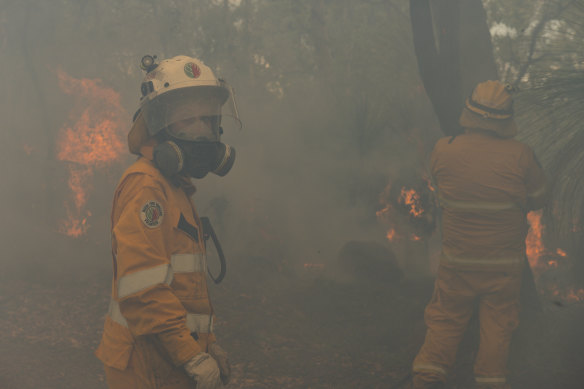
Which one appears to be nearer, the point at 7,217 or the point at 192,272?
the point at 192,272

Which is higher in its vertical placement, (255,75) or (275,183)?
(255,75)

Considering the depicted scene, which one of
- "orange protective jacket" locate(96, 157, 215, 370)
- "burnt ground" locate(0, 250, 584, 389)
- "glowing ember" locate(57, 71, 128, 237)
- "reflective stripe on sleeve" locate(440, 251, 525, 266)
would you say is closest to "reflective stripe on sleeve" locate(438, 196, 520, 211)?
"reflective stripe on sleeve" locate(440, 251, 525, 266)

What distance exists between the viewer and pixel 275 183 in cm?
1204

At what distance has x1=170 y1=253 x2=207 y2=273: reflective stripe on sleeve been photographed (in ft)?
7.14

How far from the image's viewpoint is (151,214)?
2.06 m

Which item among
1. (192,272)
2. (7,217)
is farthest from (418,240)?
(7,217)

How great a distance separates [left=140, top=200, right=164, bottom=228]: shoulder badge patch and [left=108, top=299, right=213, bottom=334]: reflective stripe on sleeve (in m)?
0.41

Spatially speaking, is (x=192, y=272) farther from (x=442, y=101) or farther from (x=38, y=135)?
(x=38, y=135)

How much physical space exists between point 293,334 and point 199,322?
3877 mm

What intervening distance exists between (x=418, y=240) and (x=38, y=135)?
10.3 metres

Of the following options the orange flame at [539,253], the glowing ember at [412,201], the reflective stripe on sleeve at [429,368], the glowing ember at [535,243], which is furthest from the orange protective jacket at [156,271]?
the glowing ember at [535,243]

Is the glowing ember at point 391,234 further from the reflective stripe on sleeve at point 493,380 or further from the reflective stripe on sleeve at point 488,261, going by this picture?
the reflective stripe on sleeve at point 493,380

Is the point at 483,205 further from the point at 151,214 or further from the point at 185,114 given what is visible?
the point at 151,214

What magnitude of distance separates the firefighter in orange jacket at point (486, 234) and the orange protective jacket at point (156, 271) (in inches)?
82.5
